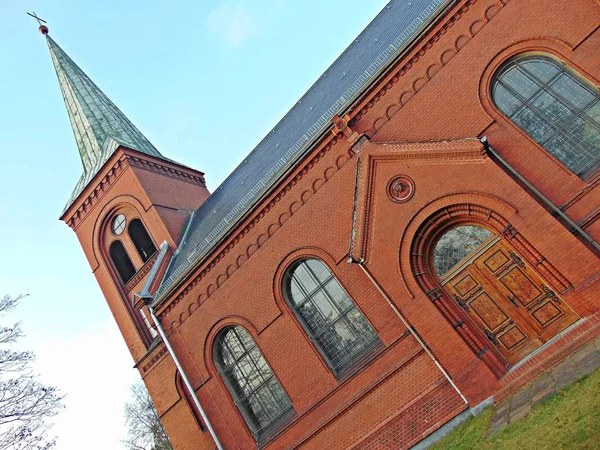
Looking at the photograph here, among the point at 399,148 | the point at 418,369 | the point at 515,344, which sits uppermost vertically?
the point at 399,148

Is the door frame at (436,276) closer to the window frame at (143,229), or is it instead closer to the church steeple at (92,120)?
the window frame at (143,229)

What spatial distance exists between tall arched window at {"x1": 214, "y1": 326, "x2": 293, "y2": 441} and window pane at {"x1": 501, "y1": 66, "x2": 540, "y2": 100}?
936 cm

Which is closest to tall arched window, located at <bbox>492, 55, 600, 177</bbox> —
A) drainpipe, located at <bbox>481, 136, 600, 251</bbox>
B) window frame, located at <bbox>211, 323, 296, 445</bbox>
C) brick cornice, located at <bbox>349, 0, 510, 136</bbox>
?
drainpipe, located at <bbox>481, 136, 600, 251</bbox>

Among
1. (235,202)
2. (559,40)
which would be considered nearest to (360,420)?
(235,202)

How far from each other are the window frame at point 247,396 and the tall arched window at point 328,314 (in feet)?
5.36

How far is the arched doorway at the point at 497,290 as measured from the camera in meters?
9.72

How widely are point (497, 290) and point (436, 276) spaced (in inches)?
53.1

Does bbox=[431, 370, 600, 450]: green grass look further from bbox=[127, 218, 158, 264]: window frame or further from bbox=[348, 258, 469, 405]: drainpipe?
bbox=[127, 218, 158, 264]: window frame

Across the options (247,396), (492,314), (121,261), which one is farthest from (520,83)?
(121,261)

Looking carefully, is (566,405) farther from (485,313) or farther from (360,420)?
(360,420)

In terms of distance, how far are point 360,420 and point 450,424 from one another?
2200 mm

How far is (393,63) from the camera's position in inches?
453

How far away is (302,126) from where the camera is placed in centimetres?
1583

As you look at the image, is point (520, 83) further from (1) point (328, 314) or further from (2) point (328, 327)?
(2) point (328, 327)
